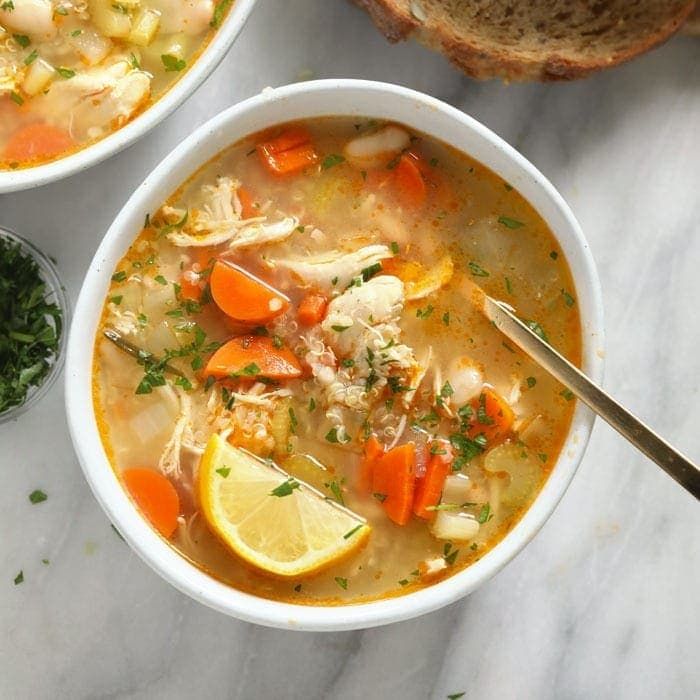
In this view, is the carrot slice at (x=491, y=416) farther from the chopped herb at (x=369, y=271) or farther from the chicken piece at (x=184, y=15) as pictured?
the chicken piece at (x=184, y=15)

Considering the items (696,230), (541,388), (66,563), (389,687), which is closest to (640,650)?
(389,687)

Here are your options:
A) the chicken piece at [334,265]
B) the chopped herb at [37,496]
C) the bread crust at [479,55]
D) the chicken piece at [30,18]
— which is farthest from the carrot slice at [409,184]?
the chopped herb at [37,496]

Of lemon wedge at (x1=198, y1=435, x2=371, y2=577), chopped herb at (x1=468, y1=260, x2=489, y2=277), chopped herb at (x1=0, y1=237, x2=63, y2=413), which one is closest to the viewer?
lemon wedge at (x1=198, y1=435, x2=371, y2=577)

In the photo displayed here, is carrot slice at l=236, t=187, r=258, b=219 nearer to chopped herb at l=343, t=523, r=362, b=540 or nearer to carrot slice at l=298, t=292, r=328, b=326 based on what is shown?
carrot slice at l=298, t=292, r=328, b=326

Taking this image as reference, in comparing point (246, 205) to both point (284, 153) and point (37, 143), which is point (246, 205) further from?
point (37, 143)

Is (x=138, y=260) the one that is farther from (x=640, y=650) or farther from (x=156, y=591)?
(x=640, y=650)

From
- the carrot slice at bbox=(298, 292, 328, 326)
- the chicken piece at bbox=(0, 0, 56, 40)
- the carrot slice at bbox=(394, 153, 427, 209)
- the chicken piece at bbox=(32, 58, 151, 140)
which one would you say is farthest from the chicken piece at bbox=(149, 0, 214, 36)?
the carrot slice at bbox=(298, 292, 328, 326)
